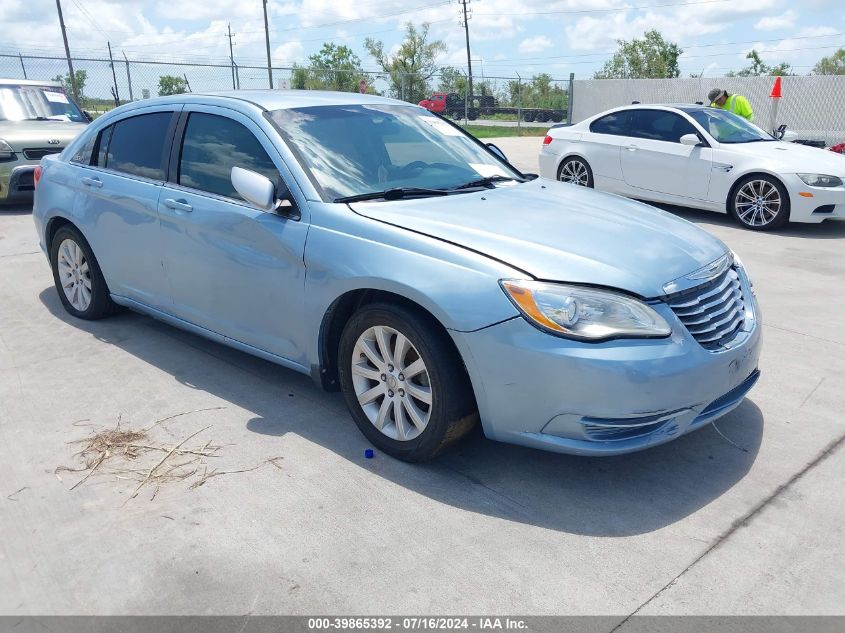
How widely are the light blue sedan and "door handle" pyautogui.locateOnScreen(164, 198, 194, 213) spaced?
13 mm

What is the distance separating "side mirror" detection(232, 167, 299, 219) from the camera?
12.2ft

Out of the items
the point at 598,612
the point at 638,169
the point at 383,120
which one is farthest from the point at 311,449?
the point at 638,169

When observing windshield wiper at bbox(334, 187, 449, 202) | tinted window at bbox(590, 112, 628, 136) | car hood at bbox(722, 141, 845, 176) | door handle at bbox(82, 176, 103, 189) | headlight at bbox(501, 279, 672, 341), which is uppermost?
windshield wiper at bbox(334, 187, 449, 202)

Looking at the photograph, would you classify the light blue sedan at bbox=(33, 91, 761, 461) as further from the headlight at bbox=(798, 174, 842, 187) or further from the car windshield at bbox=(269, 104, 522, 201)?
the headlight at bbox=(798, 174, 842, 187)

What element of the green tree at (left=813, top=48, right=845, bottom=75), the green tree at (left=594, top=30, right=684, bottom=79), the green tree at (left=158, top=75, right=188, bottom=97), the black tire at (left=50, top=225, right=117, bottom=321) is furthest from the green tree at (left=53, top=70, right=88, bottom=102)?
the green tree at (left=813, top=48, right=845, bottom=75)

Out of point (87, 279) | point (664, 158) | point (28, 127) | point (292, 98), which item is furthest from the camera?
point (28, 127)

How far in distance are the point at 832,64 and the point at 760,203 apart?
57.5 m

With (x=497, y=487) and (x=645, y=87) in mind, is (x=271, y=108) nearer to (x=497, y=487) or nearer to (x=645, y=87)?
(x=497, y=487)

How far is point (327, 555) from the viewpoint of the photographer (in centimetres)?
292

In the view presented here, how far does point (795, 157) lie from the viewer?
29.6ft

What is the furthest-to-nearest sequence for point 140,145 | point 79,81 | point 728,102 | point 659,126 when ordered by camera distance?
point 79,81 < point 728,102 < point 659,126 < point 140,145

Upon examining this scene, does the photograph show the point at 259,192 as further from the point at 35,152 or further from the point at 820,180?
the point at 35,152

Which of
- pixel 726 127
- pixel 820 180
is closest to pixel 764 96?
pixel 726 127

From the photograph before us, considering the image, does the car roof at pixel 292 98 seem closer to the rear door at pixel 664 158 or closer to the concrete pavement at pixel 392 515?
the concrete pavement at pixel 392 515
